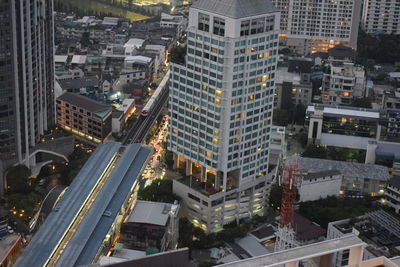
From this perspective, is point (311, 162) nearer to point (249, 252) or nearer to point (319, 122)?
point (319, 122)

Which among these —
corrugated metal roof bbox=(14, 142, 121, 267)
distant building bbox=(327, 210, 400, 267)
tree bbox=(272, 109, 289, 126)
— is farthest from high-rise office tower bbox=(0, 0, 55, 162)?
distant building bbox=(327, 210, 400, 267)

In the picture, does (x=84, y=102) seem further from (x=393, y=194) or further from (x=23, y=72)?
(x=393, y=194)

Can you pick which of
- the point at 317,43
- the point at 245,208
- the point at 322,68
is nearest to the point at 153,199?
the point at 245,208

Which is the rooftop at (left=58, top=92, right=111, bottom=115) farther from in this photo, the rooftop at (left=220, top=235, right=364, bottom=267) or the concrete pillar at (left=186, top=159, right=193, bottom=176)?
the rooftop at (left=220, top=235, right=364, bottom=267)

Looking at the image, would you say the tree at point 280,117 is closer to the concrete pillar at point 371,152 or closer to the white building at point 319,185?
the concrete pillar at point 371,152

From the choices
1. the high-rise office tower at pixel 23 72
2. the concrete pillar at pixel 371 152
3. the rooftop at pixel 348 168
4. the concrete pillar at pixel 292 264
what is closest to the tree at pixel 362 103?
the concrete pillar at pixel 371 152

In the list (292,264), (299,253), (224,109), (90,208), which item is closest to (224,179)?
(224,109)
